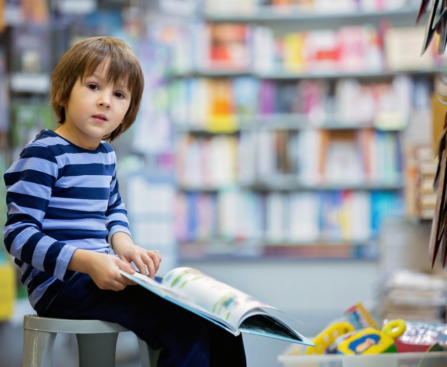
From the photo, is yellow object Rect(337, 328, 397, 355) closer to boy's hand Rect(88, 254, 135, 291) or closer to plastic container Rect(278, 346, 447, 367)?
plastic container Rect(278, 346, 447, 367)

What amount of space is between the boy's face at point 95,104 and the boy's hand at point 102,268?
0.23 m

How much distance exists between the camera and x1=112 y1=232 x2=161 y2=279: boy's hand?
928mm

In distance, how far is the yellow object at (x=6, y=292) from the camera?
2.68 metres

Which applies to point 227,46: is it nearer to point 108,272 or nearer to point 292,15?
point 292,15

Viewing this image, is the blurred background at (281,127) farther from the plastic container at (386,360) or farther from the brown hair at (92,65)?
the brown hair at (92,65)

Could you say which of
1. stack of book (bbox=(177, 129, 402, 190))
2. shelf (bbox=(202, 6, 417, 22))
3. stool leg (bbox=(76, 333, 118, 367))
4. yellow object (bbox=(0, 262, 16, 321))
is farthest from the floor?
shelf (bbox=(202, 6, 417, 22))

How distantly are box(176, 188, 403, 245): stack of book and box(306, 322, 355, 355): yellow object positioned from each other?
1.94m

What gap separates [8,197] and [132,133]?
2.08 m

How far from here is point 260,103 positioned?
11.1ft

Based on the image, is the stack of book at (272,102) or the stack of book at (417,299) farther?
the stack of book at (272,102)

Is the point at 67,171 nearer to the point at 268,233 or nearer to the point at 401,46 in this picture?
the point at 268,233

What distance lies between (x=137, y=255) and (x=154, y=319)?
0.42 feet

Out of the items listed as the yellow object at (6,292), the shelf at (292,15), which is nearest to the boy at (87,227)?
the yellow object at (6,292)

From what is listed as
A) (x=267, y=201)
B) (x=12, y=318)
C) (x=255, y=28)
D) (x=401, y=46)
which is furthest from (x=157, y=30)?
(x=12, y=318)
